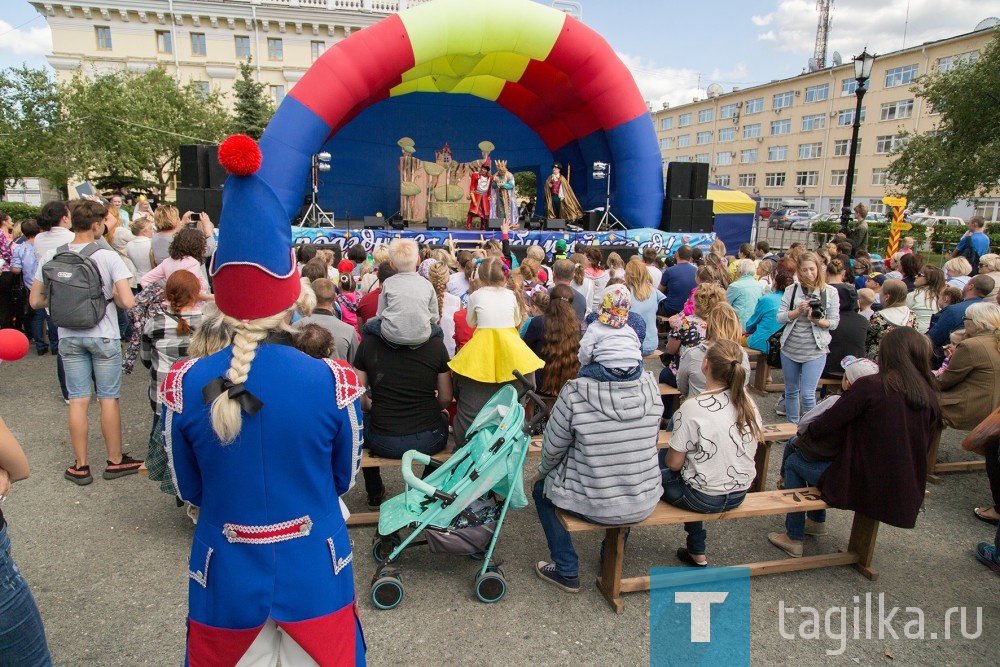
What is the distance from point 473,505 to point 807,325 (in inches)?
125

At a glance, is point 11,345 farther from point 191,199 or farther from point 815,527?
point 191,199

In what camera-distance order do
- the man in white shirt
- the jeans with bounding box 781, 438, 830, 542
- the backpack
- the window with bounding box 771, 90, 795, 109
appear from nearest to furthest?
the jeans with bounding box 781, 438, 830, 542 < the backpack < the man in white shirt < the window with bounding box 771, 90, 795, 109

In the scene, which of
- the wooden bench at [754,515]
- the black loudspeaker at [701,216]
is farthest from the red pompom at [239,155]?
the black loudspeaker at [701,216]

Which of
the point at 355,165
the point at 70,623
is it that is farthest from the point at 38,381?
the point at 355,165

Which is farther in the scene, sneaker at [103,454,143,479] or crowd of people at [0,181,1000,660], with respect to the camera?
sneaker at [103,454,143,479]

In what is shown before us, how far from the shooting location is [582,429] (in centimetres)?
275

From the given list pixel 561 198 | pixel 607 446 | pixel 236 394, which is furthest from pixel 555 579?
pixel 561 198

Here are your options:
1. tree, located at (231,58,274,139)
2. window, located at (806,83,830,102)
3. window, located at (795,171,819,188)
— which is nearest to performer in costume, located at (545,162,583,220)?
tree, located at (231,58,274,139)

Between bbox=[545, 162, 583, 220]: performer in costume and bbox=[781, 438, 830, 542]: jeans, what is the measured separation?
11929mm

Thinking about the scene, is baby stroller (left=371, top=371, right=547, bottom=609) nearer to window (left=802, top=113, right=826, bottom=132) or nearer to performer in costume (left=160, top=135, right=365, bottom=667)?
performer in costume (left=160, top=135, right=365, bottom=667)

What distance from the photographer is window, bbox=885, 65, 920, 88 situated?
1431 inches

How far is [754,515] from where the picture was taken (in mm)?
3133

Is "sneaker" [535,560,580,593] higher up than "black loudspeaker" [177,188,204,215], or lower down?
lower down

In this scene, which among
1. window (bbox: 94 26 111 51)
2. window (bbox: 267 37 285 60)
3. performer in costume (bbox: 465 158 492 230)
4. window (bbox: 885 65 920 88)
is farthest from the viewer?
window (bbox: 267 37 285 60)
